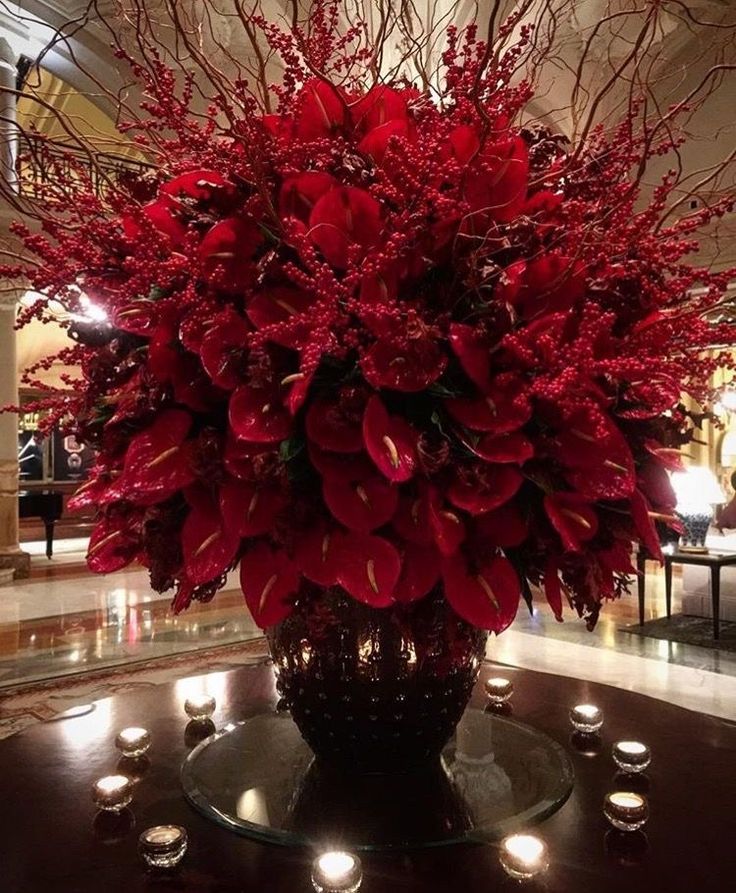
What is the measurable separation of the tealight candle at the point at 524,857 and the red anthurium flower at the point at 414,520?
0.87 ft

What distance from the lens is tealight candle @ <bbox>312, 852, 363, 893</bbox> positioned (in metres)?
0.63

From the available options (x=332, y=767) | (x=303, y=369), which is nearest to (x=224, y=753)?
(x=332, y=767)

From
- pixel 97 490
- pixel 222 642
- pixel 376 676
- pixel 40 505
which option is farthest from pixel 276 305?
pixel 40 505

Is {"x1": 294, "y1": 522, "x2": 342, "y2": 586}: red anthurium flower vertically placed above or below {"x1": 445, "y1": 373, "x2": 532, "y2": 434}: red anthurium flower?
below

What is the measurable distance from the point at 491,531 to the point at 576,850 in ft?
0.94

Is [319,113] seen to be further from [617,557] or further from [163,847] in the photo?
[163,847]

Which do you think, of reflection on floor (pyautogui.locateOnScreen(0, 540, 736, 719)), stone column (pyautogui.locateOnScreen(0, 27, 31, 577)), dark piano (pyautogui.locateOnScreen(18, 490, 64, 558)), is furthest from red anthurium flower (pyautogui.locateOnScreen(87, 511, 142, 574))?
dark piano (pyautogui.locateOnScreen(18, 490, 64, 558))

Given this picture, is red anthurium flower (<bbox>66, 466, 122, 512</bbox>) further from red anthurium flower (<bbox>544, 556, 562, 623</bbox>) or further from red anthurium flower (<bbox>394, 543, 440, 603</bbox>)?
red anthurium flower (<bbox>544, 556, 562, 623</bbox>)

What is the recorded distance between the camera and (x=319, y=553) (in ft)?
2.35

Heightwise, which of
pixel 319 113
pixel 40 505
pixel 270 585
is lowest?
pixel 40 505

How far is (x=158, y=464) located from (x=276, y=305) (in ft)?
0.58

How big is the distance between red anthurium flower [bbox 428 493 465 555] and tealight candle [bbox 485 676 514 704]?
21.3 inches

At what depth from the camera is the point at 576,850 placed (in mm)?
727

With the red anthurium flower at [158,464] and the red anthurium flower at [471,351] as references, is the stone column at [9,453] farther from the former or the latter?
the red anthurium flower at [471,351]
